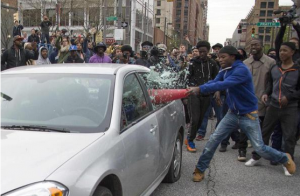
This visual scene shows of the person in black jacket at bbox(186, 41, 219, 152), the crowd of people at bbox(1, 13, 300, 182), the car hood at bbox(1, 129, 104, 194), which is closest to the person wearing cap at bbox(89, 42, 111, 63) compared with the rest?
the crowd of people at bbox(1, 13, 300, 182)

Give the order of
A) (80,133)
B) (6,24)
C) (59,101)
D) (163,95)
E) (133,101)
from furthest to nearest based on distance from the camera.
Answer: (6,24)
(163,95)
(133,101)
(59,101)
(80,133)

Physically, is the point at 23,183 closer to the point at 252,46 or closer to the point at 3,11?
the point at 252,46

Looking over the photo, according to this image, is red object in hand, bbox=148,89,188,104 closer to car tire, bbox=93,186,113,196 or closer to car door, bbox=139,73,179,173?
car door, bbox=139,73,179,173

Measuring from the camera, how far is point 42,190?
1.73 meters

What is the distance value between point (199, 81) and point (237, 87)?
1.89m

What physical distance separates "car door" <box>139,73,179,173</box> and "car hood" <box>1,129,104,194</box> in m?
1.21

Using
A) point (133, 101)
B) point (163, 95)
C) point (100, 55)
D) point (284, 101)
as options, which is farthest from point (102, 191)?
point (100, 55)

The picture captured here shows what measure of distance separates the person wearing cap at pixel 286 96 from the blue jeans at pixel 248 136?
46cm

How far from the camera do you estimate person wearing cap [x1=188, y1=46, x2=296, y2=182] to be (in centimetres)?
390

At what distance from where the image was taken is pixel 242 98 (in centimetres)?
412

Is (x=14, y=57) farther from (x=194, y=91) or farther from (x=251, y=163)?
(x=251, y=163)

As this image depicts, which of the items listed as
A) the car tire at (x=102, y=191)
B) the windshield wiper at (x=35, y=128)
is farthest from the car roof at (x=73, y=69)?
the car tire at (x=102, y=191)

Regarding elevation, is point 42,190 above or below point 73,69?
below

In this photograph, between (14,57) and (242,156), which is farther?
(14,57)
